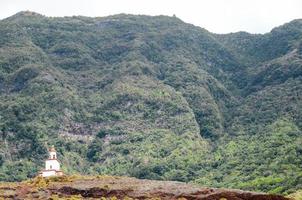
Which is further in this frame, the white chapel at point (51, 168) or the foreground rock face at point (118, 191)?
the white chapel at point (51, 168)

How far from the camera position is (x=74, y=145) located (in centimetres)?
18762

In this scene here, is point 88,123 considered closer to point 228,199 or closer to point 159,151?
point 159,151

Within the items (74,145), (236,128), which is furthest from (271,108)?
(74,145)

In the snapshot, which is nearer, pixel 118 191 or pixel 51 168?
pixel 118 191

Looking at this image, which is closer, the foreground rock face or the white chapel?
the foreground rock face

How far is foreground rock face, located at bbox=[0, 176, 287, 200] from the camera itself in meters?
70.6

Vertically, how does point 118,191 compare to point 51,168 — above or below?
below

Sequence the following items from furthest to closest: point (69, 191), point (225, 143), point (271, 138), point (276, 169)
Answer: point (225, 143) → point (271, 138) → point (276, 169) → point (69, 191)

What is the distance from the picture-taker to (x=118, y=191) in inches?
2933

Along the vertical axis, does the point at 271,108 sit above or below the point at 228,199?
above

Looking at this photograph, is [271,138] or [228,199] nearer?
[228,199]

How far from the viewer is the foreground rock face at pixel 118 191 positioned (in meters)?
70.6

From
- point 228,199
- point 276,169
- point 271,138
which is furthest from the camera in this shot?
point 271,138

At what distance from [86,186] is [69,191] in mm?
1965
